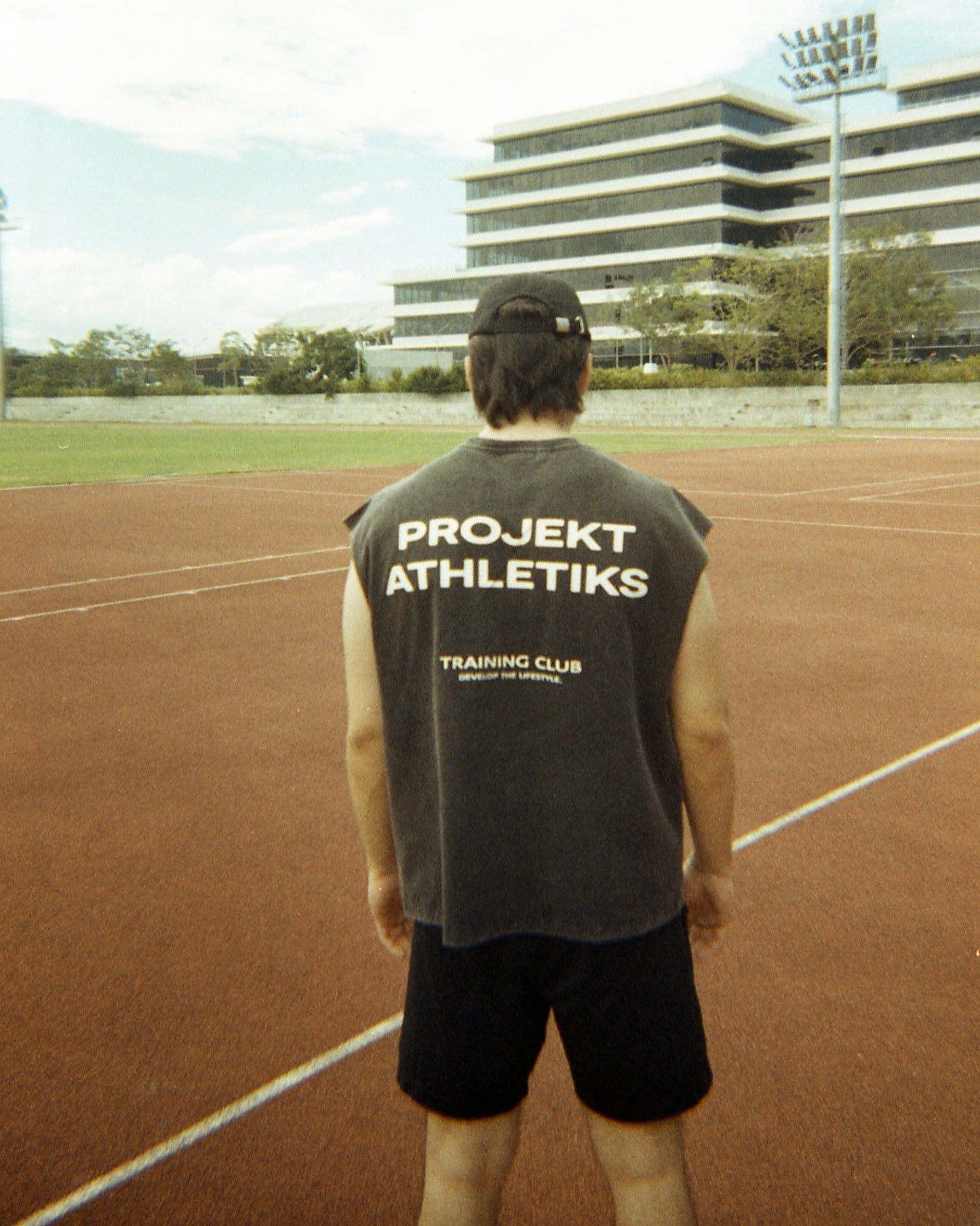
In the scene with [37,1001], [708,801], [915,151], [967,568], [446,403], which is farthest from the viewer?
[915,151]

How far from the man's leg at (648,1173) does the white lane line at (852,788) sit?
115 inches

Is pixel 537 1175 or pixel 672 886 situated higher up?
pixel 672 886

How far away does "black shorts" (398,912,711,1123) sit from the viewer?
→ 192cm

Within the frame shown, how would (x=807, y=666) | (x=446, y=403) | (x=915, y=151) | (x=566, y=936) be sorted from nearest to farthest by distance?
(x=566, y=936) → (x=807, y=666) → (x=446, y=403) → (x=915, y=151)

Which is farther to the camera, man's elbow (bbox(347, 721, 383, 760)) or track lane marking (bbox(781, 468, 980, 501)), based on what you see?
track lane marking (bbox(781, 468, 980, 501))

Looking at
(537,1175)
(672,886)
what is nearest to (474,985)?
(672,886)

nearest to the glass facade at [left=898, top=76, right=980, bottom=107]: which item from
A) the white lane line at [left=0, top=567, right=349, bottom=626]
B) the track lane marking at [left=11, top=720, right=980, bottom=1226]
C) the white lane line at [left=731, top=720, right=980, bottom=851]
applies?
the white lane line at [left=0, top=567, right=349, bottom=626]

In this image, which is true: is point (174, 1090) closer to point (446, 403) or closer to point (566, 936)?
point (566, 936)

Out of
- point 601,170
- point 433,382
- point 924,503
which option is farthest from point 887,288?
point 924,503

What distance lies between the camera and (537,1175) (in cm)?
291

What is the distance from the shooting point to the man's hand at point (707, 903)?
2.21 meters

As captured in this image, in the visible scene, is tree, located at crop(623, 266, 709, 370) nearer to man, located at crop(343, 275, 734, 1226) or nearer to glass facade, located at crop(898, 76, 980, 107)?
glass facade, located at crop(898, 76, 980, 107)

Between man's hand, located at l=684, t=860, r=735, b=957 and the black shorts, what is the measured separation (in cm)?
20

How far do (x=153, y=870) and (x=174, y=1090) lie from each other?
1.59 m
